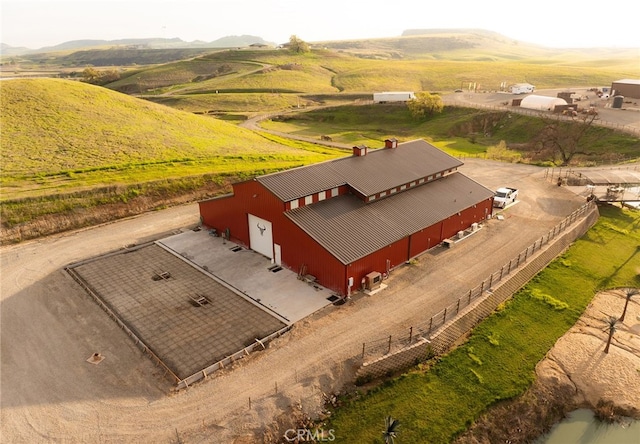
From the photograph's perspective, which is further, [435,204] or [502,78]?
[502,78]

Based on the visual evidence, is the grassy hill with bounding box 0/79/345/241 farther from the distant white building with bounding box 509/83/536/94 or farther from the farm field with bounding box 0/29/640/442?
the distant white building with bounding box 509/83/536/94

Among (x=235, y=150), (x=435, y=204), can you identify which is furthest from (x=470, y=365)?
(x=235, y=150)

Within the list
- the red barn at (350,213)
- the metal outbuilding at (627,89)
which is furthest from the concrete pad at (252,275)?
the metal outbuilding at (627,89)

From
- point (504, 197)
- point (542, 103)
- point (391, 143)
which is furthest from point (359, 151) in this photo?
point (542, 103)

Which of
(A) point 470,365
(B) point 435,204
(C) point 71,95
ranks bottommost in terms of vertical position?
(A) point 470,365

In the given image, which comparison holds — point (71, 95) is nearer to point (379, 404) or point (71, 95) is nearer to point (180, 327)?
point (180, 327)

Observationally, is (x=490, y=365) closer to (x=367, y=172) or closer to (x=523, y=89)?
(x=367, y=172)

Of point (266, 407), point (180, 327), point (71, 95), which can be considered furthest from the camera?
point (71, 95)
